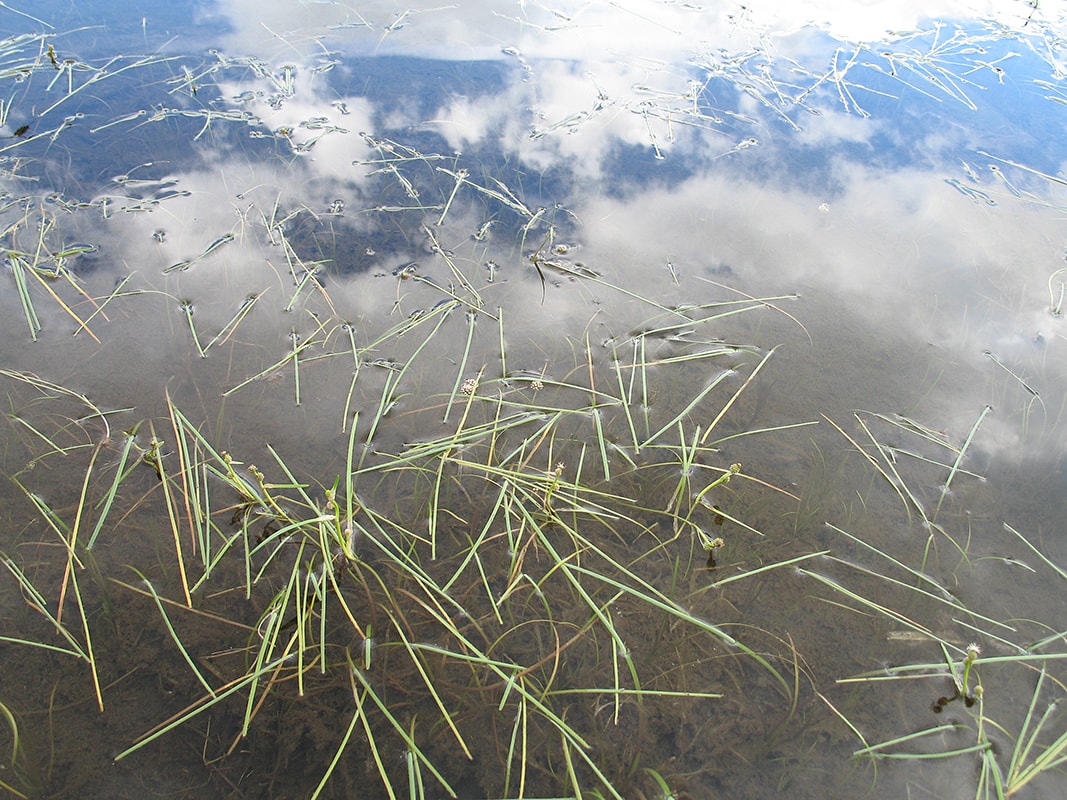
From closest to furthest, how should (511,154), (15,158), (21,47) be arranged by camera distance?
(15,158) < (511,154) < (21,47)

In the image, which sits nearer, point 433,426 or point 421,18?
point 433,426

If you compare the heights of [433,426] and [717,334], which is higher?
[717,334]

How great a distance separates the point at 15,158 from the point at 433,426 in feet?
8.34

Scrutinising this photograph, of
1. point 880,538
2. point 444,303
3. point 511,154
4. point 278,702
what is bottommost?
point 278,702

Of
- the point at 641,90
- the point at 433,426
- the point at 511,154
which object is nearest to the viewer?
the point at 433,426

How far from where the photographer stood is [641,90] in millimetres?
3873

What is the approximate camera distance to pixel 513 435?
209cm

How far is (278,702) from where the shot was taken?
151 cm

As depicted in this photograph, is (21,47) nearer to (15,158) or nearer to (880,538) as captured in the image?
(15,158)

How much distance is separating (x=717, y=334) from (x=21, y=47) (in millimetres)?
4162

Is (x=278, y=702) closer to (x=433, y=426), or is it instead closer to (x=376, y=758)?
(x=376, y=758)

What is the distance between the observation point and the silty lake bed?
59.9 inches

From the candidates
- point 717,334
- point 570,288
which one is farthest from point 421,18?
point 717,334

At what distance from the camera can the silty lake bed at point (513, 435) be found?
1521 millimetres
